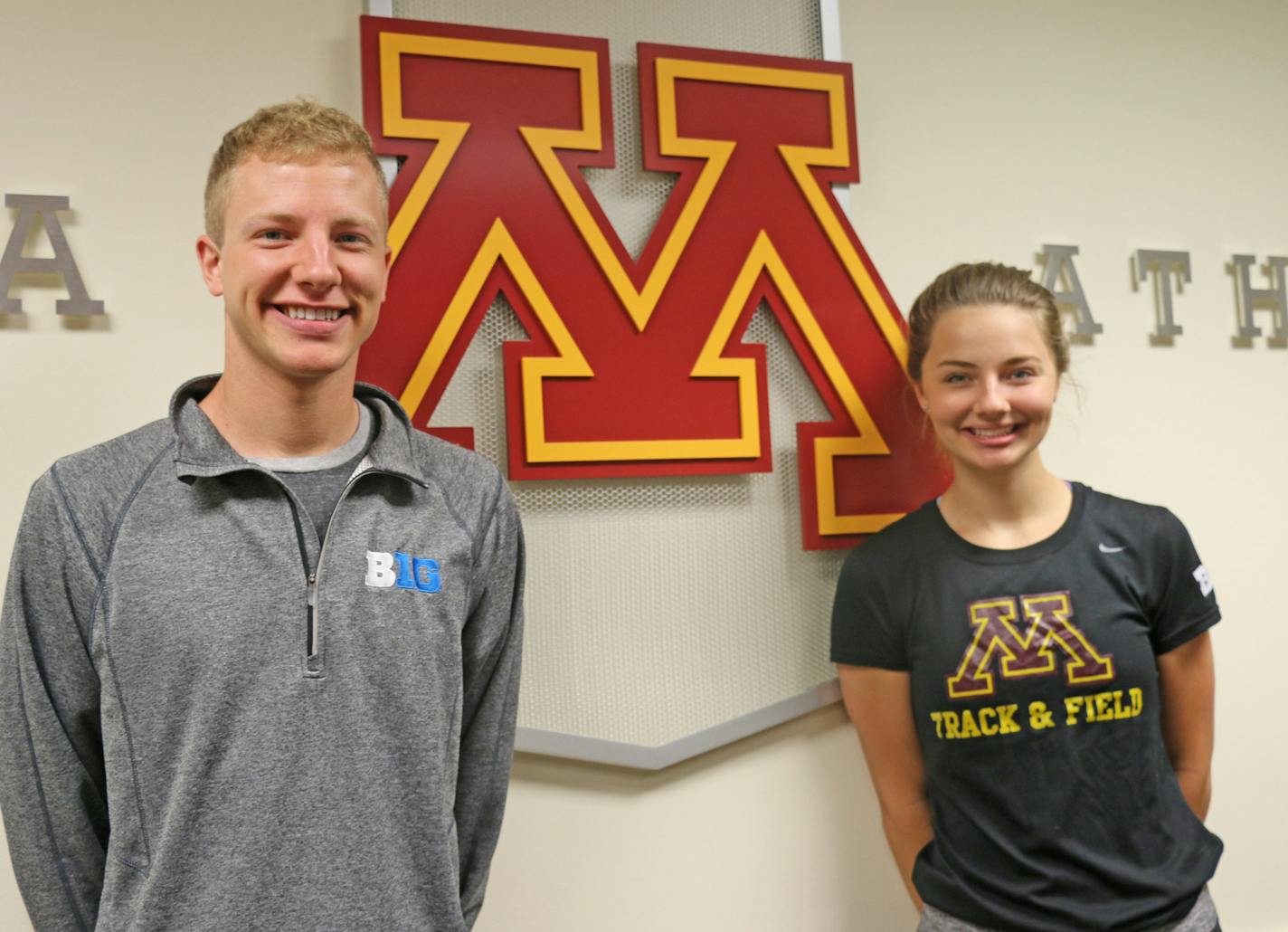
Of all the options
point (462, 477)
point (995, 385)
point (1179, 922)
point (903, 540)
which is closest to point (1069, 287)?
point (995, 385)

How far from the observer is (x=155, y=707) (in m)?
1.01

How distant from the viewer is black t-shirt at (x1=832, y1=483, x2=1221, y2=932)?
1338 millimetres

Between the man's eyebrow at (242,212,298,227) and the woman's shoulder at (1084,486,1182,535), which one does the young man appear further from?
the woman's shoulder at (1084,486,1182,535)

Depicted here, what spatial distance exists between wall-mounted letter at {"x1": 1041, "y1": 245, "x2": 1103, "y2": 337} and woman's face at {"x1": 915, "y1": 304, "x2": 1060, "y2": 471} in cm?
38

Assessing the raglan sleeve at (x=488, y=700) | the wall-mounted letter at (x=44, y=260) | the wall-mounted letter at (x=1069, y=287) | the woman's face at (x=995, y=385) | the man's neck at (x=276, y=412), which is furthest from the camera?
the wall-mounted letter at (x=1069, y=287)

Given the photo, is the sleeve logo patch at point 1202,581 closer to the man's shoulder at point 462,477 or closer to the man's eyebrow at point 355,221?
the man's shoulder at point 462,477

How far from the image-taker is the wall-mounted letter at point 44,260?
1321 mm

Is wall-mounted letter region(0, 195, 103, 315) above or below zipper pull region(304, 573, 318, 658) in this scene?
above

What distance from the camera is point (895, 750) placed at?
148cm

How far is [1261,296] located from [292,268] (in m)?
1.60

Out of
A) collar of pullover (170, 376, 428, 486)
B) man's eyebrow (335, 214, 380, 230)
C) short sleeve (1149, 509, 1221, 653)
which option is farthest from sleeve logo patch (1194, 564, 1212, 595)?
man's eyebrow (335, 214, 380, 230)

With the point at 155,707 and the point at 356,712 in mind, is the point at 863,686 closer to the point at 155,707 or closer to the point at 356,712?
the point at 356,712

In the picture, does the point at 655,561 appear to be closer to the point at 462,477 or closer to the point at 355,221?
the point at 462,477

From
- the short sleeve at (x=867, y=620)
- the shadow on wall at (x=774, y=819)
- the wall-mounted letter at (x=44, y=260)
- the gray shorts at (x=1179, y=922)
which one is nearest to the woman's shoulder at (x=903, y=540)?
the short sleeve at (x=867, y=620)
